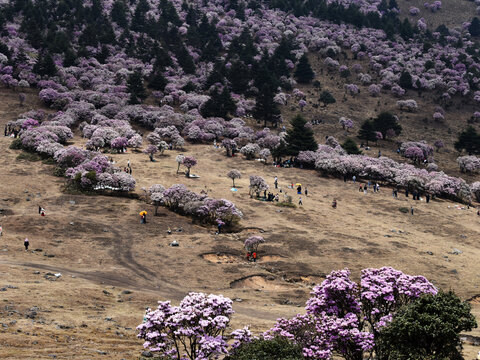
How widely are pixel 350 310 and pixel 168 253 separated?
75.3 ft

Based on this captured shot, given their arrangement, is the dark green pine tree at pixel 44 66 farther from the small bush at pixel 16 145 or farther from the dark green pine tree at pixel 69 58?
the small bush at pixel 16 145

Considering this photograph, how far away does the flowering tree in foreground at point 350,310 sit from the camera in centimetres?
1789

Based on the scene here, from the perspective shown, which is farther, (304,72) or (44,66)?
(304,72)

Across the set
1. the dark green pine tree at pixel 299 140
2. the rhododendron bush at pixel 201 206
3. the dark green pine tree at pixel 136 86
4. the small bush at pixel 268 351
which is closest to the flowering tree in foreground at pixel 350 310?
the small bush at pixel 268 351

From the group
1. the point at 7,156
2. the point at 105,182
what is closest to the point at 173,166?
the point at 105,182

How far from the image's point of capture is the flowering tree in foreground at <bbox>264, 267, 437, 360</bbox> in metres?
17.9

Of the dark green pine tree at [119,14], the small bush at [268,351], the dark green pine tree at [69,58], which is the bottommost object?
the small bush at [268,351]

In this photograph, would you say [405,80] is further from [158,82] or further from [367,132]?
[158,82]

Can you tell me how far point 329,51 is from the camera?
140000mm

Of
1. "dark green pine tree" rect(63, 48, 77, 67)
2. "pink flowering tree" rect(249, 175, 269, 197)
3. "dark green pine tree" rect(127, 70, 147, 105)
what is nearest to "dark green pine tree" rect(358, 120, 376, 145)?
"pink flowering tree" rect(249, 175, 269, 197)

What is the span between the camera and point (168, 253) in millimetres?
39000

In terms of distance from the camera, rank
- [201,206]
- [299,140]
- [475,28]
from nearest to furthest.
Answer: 1. [201,206]
2. [299,140]
3. [475,28]

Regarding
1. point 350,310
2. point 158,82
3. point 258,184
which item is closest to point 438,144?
point 258,184

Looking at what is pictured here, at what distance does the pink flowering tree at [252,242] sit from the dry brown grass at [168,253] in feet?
3.59
